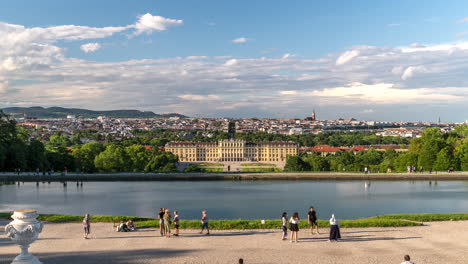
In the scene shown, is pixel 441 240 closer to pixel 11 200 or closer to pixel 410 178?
pixel 11 200

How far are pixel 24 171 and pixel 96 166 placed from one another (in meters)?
9.66

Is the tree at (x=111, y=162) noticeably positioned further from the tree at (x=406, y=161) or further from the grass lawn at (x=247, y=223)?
the grass lawn at (x=247, y=223)

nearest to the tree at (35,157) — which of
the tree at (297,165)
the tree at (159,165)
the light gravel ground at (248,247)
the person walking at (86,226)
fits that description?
the tree at (159,165)

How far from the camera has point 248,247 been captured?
11.8m

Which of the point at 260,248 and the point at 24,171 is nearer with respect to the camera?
the point at 260,248

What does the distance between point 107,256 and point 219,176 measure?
42.2 metres

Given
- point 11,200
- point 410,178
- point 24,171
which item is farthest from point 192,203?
point 410,178

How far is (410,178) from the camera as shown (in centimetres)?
4569

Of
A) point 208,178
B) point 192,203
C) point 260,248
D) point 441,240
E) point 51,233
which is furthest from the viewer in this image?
point 208,178

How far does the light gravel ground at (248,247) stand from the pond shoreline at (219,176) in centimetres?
3018

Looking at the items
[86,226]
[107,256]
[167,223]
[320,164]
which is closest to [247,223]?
[167,223]

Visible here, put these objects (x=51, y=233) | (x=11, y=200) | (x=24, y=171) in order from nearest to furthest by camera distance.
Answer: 1. (x=51, y=233)
2. (x=11, y=200)
3. (x=24, y=171)

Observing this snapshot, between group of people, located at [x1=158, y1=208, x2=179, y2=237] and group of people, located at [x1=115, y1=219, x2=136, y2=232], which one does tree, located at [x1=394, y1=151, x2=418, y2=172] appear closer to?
group of people, located at [x1=158, y1=208, x2=179, y2=237]

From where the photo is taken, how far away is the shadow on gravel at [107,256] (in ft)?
34.4
